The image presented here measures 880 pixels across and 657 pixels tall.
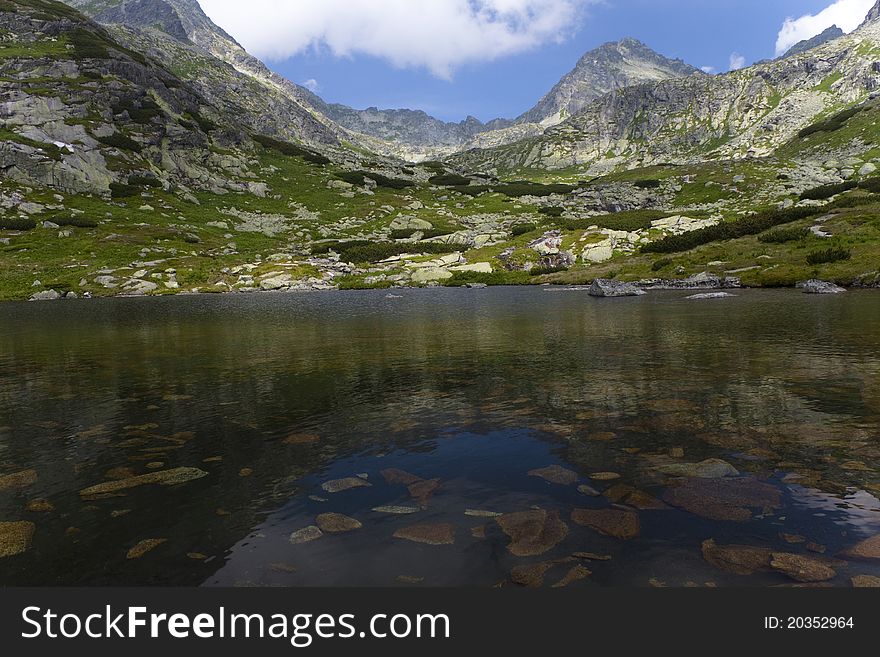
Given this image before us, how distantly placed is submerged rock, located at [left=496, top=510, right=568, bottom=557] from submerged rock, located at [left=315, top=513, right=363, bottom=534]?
254 cm

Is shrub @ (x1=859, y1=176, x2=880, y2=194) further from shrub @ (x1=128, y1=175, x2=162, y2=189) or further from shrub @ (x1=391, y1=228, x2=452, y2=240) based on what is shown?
shrub @ (x1=128, y1=175, x2=162, y2=189)

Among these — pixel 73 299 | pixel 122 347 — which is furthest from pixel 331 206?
pixel 122 347

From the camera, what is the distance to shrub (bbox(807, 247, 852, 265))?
61031mm

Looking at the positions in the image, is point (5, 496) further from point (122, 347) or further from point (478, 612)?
point (122, 347)

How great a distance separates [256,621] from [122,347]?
29742 mm

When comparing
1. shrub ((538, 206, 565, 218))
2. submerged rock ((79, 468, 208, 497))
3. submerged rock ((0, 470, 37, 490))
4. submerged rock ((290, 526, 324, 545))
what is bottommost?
submerged rock ((290, 526, 324, 545))

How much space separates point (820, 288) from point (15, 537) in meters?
62.3

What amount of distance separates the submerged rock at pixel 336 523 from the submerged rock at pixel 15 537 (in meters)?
4.63

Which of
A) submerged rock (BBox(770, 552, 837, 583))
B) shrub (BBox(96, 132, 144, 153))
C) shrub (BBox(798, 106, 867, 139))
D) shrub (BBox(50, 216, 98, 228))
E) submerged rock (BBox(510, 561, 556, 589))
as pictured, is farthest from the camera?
shrub (BBox(798, 106, 867, 139))

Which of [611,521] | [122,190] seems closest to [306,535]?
[611,521]

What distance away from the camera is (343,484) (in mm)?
10258

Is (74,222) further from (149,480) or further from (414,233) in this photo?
(149,480)

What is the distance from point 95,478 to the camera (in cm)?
1073

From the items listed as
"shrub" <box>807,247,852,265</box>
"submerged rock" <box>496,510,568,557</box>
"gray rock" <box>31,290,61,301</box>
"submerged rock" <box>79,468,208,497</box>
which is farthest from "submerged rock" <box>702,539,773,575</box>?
"gray rock" <box>31,290,61,301</box>
